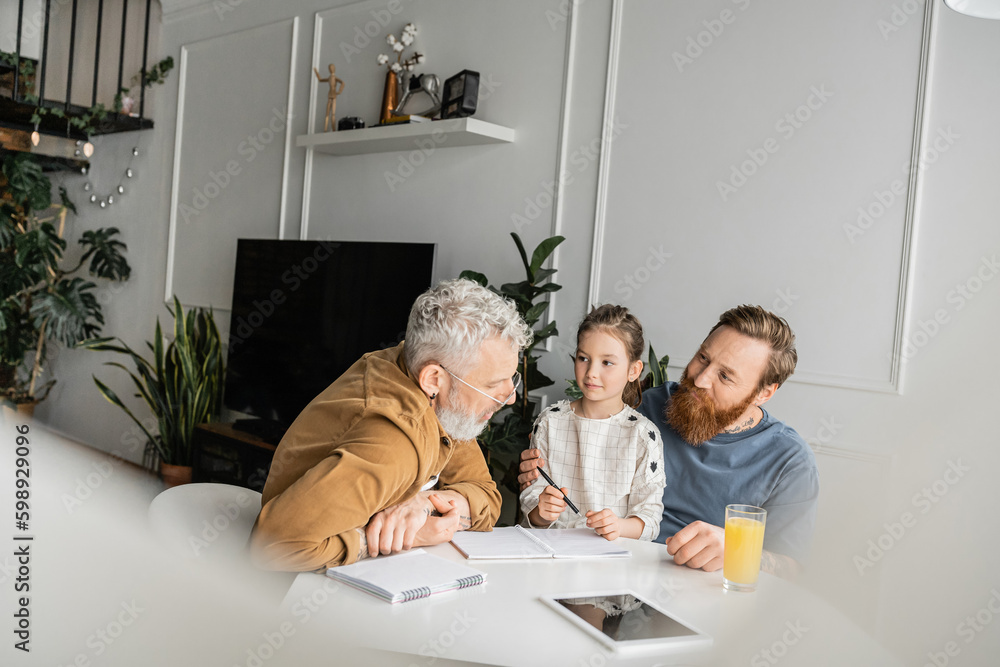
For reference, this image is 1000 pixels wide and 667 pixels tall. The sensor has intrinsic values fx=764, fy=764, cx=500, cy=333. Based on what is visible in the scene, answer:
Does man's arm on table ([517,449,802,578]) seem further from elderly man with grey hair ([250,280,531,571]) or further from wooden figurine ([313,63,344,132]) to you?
wooden figurine ([313,63,344,132])

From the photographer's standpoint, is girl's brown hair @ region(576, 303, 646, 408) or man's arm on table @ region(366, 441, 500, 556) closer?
man's arm on table @ region(366, 441, 500, 556)

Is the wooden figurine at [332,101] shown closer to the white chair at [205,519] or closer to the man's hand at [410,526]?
the white chair at [205,519]

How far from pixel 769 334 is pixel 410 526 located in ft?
3.59

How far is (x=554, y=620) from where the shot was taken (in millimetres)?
1067

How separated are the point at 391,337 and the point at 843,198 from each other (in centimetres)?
182

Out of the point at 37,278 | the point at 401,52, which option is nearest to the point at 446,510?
the point at 401,52

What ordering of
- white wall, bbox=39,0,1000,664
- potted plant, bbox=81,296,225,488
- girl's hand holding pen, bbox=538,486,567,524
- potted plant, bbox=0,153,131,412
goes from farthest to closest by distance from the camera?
potted plant, bbox=0,153,131,412
potted plant, bbox=81,296,225,488
white wall, bbox=39,0,1000,664
girl's hand holding pen, bbox=538,486,567,524

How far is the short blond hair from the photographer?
1.93 metres

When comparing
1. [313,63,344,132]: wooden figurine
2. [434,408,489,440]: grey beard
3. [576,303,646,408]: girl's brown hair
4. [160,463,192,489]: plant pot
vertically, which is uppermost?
[313,63,344,132]: wooden figurine

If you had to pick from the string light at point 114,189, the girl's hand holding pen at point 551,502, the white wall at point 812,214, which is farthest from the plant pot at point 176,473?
the girl's hand holding pen at point 551,502

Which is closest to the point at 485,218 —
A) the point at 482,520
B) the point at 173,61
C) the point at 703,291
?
the point at 703,291

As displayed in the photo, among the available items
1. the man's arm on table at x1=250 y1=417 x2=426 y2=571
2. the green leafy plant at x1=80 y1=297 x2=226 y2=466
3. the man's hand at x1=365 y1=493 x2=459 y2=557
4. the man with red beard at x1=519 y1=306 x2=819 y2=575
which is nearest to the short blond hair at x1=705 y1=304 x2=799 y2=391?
the man with red beard at x1=519 y1=306 x2=819 y2=575

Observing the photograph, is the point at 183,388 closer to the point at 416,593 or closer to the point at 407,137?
the point at 407,137

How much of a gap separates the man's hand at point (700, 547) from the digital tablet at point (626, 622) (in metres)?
0.21
